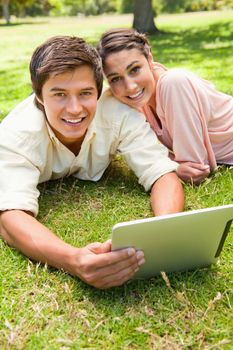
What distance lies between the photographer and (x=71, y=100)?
7.88 ft

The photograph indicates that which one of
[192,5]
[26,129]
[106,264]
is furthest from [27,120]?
[192,5]

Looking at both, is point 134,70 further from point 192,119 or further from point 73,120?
point 73,120

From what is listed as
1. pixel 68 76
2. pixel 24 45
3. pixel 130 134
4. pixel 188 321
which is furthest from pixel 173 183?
pixel 24 45

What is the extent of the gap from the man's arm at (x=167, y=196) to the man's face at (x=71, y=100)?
478mm

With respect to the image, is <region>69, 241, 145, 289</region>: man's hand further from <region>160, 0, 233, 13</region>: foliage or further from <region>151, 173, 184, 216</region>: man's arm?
<region>160, 0, 233, 13</region>: foliage

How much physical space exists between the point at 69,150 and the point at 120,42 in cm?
67

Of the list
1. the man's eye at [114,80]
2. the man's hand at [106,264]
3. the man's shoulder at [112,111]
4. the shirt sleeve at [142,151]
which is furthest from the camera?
the man's eye at [114,80]

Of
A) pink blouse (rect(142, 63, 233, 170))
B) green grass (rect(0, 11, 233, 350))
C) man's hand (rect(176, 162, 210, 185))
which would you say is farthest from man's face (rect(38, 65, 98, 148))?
man's hand (rect(176, 162, 210, 185))

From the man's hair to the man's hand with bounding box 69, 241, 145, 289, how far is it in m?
0.91

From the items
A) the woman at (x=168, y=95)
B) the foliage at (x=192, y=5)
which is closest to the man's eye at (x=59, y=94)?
the woman at (x=168, y=95)

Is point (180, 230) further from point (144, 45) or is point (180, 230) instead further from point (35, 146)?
point (144, 45)

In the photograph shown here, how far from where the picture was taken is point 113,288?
199 cm

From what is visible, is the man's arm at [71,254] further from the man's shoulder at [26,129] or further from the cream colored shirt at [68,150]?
the man's shoulder at [26,129]

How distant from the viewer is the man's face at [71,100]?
2383 mm
